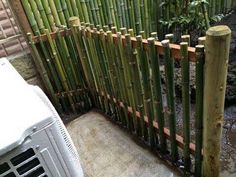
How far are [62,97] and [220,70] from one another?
3051 mm

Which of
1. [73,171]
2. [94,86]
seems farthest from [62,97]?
[73,171]

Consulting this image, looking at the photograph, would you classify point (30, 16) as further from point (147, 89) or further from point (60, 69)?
point (147, 89)

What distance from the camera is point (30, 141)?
4.28 ft

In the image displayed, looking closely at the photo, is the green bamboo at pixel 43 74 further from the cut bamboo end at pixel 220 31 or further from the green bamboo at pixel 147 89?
the cut bamboo end at pixel 220 31

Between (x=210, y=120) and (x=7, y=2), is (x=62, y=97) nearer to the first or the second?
(x=7, y=2)

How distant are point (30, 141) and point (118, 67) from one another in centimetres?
176

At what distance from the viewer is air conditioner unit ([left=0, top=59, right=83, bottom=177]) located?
1261 millimetres

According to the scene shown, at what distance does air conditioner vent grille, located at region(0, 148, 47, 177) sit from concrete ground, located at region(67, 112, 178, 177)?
151 centimetres

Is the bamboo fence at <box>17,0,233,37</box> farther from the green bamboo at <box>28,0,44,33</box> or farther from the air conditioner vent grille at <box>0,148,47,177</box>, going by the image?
the air conditioner vent grille at <box>0,148,47,177</box>

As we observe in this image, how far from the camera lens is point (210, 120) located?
1940 mm

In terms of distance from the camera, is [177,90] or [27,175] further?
[177,90]

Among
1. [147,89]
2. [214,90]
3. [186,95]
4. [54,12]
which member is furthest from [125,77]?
[54,12]

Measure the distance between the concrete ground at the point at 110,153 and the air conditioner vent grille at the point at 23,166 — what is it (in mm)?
1512

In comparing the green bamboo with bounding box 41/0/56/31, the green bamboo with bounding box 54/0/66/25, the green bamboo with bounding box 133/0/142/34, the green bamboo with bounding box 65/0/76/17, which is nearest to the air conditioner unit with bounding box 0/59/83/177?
the green bamboo with bounding box 41/0/56/31
